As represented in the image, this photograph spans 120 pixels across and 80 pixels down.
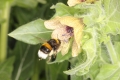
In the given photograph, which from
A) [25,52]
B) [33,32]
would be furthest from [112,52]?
[25,52]

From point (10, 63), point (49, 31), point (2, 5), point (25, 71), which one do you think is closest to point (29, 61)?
point (25, 71)

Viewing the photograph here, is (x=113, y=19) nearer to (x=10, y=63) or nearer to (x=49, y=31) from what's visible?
(x=49, y=31)

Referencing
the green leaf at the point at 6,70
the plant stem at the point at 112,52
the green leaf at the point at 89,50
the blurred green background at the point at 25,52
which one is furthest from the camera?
the blurred green background at the point at 25,52

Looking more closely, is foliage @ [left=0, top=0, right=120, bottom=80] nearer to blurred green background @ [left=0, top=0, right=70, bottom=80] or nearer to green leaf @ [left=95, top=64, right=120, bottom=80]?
green leaf @ [left=95, top=64, right=120, bottom=80]

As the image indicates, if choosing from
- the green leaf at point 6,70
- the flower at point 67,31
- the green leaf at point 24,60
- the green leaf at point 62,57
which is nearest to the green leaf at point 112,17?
the flower at point 67,31

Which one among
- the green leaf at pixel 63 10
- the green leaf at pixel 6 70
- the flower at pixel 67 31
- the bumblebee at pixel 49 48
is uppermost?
the green leaf at pixel 63 10

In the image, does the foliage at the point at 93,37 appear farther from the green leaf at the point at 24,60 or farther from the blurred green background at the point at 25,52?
the green leaf at the point at 24,60
